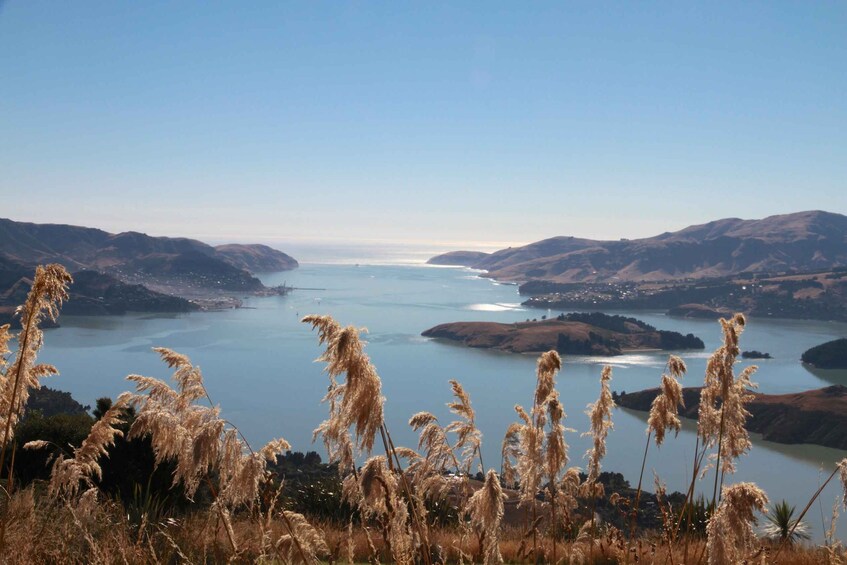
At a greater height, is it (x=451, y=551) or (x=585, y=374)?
(x=451, y=551)

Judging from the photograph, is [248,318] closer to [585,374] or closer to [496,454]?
[585,374]

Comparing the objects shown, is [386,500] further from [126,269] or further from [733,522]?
[126,269]

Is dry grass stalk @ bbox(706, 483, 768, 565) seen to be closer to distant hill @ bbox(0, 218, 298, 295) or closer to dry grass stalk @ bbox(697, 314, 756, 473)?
dry grass stalk @ bbox(697, 314, 756, 473)

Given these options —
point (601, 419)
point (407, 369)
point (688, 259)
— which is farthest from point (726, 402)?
point (688, 259)

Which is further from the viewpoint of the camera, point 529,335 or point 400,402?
point 529,335

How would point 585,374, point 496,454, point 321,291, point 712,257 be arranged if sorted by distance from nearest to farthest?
point 496,454 → point 585,374 → point 321,291 → point 712,257

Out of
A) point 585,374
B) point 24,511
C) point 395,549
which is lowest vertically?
point 585,374

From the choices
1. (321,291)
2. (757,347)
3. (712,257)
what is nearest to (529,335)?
(757,347)
